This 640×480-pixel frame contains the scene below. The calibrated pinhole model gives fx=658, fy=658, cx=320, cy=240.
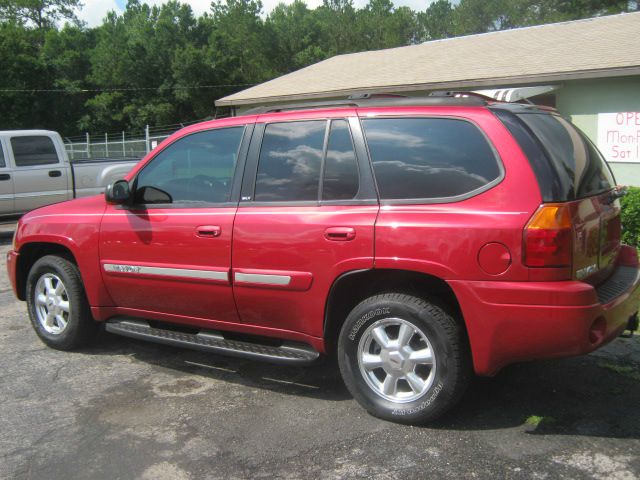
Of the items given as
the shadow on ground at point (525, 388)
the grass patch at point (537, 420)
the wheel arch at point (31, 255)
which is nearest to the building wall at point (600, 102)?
the shadow on ground at point (525, 388)

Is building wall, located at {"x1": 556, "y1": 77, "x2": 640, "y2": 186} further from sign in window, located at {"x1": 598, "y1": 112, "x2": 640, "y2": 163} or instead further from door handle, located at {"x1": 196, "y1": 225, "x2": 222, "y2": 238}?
door handle, located at {"x1": 196, "y1": 225, "x2": 222, "y2": 238}

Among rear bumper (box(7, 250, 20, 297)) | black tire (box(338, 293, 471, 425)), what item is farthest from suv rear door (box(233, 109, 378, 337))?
rear bumper (box(7, 250, 20, 297))

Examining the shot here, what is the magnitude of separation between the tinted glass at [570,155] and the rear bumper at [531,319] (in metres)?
0.53

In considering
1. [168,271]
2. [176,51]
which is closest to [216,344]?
[168,271]

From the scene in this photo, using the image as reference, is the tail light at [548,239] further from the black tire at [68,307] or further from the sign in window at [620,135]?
the sign in window at [620,135]

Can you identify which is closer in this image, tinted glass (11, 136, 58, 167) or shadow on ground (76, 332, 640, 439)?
shadow on ground (76, 332, 640, 439)

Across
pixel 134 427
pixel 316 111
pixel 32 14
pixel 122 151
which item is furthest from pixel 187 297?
pixel 32 14

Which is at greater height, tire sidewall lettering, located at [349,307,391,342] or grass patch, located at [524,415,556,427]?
tire sidewall lettering, located at [349,307,391,342]

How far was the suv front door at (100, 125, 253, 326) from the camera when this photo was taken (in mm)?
4297

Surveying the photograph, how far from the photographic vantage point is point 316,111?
4.14m

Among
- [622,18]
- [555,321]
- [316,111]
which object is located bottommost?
[555,321]

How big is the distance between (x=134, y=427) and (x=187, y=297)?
0.95 metres

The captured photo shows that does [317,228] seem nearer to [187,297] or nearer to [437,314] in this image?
[437,314]

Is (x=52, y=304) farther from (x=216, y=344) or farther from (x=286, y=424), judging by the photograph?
(x=286, y=424)
